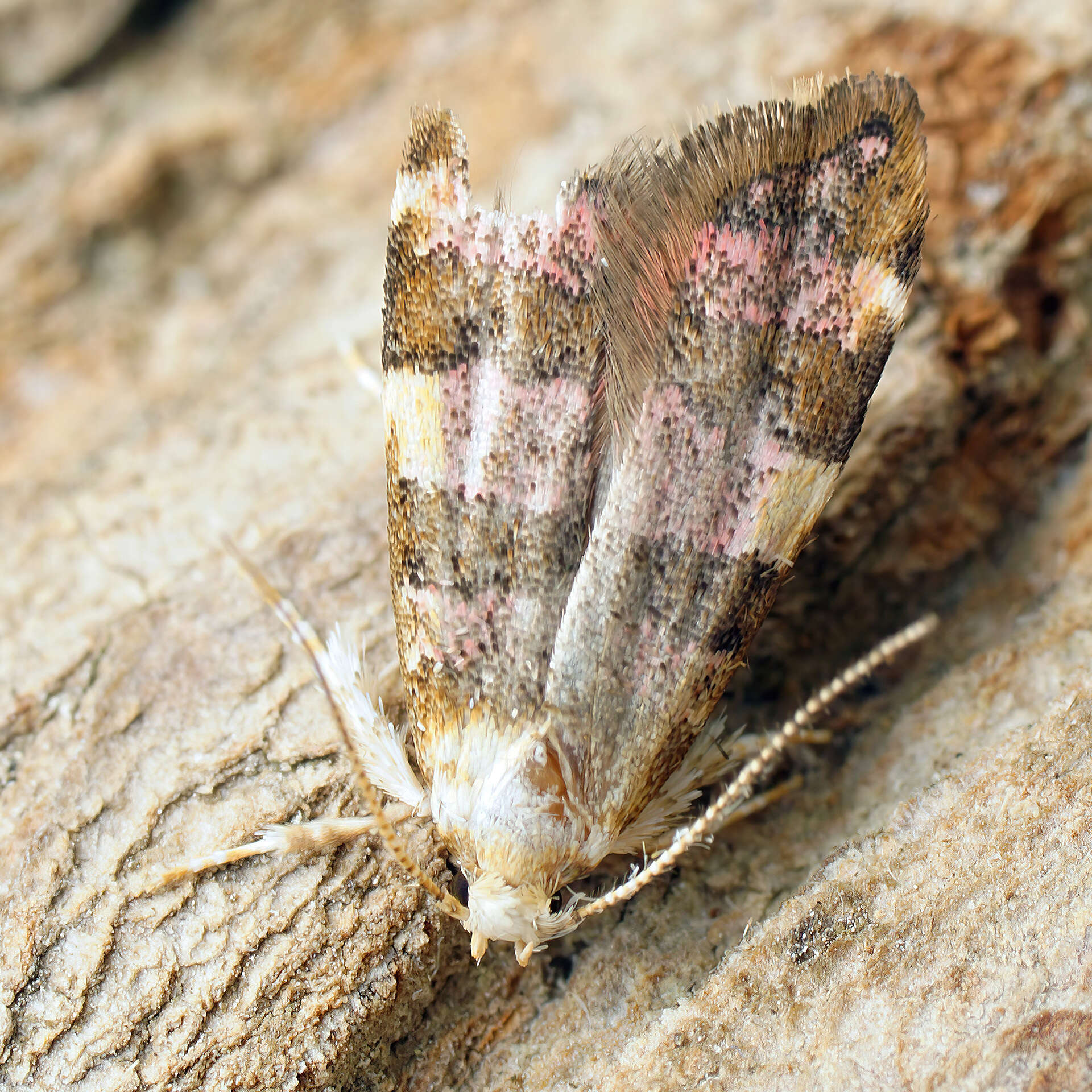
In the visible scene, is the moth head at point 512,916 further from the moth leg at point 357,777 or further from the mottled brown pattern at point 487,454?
the mottled brown pattern at point 487,454

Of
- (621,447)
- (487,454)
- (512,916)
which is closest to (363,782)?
(512,916)

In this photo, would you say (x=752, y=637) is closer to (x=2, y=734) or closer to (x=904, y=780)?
(x=904, y=780)

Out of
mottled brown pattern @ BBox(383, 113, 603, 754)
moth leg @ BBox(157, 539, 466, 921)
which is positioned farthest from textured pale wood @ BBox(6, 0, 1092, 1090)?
mottled brown pattern @ BBox(383, 113, 603, 754)

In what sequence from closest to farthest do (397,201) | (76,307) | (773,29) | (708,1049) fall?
1. (708,1049)
2. (397,201)
3. (773,29)
4. (76,307)

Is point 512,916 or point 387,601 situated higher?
point 387,601

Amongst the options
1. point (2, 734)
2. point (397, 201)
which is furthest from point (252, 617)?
point (397, 201)

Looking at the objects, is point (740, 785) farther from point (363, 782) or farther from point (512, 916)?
point (363, 782)

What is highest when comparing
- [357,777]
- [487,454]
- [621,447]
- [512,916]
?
[487,454]
